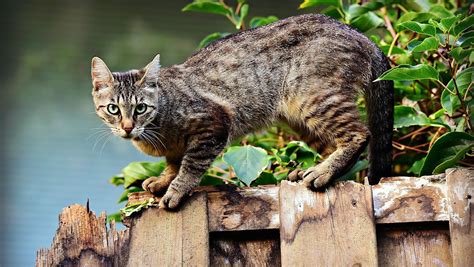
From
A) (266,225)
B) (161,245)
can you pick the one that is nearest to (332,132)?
(266,225)

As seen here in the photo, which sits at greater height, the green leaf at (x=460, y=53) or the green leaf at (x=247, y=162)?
the green leaf at (x=460, y=53)

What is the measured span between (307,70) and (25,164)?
2.93 meters

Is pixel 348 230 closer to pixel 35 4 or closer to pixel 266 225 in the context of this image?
pixel 266 225

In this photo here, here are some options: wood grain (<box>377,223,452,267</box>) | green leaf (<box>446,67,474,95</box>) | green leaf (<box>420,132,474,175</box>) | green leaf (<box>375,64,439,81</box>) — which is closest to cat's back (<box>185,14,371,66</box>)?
green leaf (<box>446,67,474,95</box>)

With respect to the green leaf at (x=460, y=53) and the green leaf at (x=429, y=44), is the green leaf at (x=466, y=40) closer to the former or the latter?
the green leaf at (x=460, y=53)

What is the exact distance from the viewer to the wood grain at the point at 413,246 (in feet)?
9.71

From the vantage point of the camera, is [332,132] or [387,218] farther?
[332,132]

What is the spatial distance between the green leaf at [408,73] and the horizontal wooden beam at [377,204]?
1.33 feet

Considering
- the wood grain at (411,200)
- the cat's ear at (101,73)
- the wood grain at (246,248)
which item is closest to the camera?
the wood grain at (411,200)

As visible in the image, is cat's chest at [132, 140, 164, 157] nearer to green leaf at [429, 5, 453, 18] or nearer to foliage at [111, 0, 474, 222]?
foliage at [111, 0, 474, 222]

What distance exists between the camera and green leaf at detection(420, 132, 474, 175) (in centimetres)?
327

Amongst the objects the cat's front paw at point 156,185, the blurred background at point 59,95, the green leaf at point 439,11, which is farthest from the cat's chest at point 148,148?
the blurred background at point 59,95

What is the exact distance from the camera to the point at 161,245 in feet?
10.0

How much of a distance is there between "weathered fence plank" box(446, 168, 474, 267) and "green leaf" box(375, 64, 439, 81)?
0.45 metres
